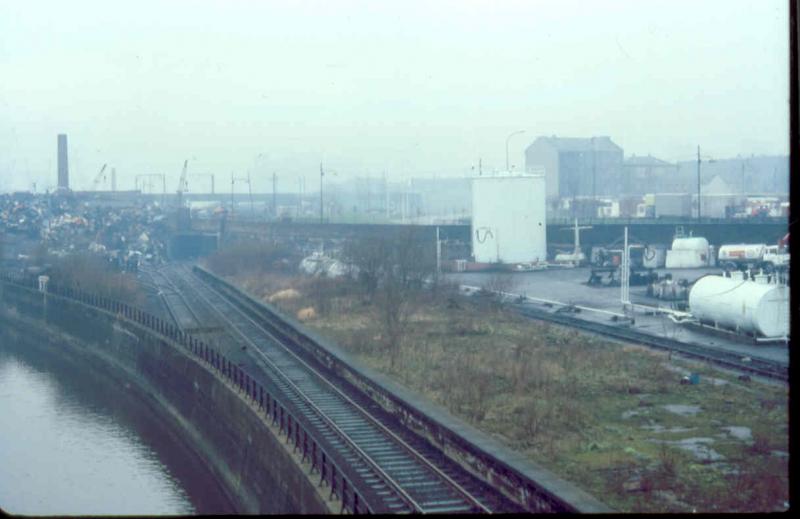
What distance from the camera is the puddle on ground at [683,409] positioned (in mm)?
7152

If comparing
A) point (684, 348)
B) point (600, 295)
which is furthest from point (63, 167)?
point (684, 348)

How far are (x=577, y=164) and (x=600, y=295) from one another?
2246 centimetres

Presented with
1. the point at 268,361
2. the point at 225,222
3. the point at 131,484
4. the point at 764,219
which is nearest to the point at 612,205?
the point at 764,219

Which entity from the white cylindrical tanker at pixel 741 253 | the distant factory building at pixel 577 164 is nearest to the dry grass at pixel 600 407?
the white cylindrical tanker at pixel 741 253

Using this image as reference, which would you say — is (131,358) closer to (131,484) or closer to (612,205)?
(131,484)

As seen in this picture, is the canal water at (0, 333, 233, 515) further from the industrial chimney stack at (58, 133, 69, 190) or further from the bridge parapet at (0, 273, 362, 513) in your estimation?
the industrial chimney stack at (58, 133, 69, 190)

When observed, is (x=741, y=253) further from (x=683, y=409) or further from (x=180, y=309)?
(x=683, y=409)

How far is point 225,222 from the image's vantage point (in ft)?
111

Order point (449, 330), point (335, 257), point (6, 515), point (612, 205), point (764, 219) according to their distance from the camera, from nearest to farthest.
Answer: point (6, 515), point (449, 330), point (335, 257), point (764, 219), point (612, 205)

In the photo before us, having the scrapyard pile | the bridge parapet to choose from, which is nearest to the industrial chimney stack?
the scrapyard pile

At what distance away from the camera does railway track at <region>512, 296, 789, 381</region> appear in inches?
338

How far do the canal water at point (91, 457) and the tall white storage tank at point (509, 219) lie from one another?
10.3 meters

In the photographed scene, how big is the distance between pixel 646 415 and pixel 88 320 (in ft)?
47.5

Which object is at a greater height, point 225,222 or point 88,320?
point 225,222
